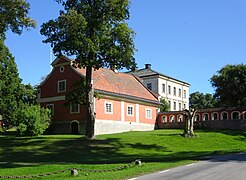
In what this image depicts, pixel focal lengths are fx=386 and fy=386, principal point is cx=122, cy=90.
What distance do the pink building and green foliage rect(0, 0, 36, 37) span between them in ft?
70.1

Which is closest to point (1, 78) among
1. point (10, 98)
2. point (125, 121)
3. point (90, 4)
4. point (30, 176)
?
point (10, 98)

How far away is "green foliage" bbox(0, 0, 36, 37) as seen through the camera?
25.9 meters

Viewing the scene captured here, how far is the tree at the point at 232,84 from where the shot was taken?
203 ft

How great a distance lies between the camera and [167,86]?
82.1 metres

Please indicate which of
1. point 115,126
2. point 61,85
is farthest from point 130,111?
point 61,85

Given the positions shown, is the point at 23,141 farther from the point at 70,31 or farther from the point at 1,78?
the point at 1,78

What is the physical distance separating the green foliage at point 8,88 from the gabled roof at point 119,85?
37.8 feet

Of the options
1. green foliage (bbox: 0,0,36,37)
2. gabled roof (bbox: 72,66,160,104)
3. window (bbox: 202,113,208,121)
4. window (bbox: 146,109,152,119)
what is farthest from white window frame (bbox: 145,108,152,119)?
green foliage (bbox: 0,0,36,37)

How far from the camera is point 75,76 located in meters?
51.1

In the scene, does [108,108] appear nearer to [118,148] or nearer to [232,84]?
[118,148]

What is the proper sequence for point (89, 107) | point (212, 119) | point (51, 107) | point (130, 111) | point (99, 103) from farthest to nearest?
point (212, 119) → point (130, 111) → point (51, 107) → point (99, 103) → point (89, 107)

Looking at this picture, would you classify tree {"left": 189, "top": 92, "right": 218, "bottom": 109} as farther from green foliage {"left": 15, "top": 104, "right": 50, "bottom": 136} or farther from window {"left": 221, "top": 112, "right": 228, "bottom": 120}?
green foliage {"left": 15, "top": 104, "right": 50, "bottom": 136}

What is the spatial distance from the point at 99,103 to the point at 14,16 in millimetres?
23888

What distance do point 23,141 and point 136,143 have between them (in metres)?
11.4
